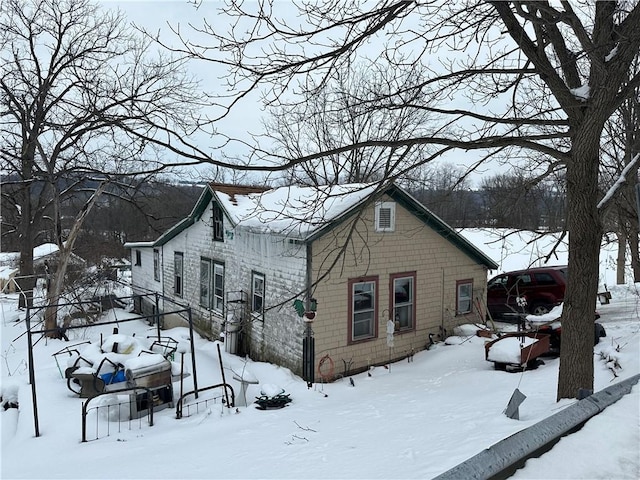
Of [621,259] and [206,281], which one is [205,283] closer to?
[206,281]

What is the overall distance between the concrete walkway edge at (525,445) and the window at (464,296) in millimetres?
11278

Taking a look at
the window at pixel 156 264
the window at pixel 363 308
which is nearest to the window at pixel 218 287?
the window at pixel 363 308

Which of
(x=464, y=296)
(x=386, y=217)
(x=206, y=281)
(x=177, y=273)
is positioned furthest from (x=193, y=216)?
(x=464, y=296)

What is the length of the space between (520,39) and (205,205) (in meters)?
11.9

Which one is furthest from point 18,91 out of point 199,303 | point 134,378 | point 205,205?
point 134,378

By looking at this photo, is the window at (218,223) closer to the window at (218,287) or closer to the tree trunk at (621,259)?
the window at (218,287)

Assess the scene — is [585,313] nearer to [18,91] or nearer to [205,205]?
[205,205]

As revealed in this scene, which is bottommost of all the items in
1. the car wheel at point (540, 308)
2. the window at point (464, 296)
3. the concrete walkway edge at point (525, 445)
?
the car wheel at point (540, 308)

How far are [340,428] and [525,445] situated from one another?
596 centimetres

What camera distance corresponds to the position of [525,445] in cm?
258

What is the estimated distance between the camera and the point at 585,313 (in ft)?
19.7

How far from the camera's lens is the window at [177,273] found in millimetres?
17875

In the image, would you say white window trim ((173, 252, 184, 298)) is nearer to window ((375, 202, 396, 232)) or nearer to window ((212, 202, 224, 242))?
window ((212, 202, 224, 242))

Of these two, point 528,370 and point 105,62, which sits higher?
point 105,62
